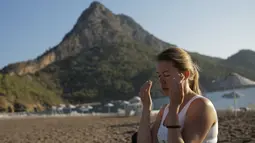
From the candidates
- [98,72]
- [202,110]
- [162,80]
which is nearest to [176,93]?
[202,110]

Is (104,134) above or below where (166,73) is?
Answer: below

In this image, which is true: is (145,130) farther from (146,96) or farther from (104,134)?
(104,134)

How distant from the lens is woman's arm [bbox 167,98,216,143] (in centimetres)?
129

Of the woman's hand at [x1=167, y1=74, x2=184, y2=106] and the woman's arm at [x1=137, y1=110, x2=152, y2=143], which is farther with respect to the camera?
the woman's arm at [x1=137, y1=110, x2=152, y2=143]

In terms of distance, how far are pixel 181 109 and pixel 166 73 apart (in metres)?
0.19

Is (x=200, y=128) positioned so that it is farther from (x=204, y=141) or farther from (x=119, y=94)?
(x=119, y=94)

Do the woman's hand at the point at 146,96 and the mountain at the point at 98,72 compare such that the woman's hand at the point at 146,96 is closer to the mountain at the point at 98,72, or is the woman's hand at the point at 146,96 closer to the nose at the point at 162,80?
the nose at the point at 162,80

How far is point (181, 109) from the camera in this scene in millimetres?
1403

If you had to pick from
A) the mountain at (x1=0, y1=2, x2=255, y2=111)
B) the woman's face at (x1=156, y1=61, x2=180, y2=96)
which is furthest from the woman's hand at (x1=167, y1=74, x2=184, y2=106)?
the mountain at (x1=0, y1=2, x2=255, y2=111)

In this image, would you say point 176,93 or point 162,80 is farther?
point 162,80

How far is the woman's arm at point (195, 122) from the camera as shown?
129cm

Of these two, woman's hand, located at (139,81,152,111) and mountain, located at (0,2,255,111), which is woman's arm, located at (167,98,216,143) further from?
mountain, located at (0,2,255,111)

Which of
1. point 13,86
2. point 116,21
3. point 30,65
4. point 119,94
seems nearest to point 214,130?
point 13,86

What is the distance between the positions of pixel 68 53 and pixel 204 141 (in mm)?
152702
